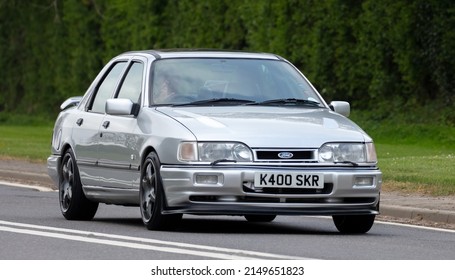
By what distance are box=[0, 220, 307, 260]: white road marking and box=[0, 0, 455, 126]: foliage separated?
20.0m

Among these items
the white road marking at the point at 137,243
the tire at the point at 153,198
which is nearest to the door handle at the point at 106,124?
the tire at the point at 153,198

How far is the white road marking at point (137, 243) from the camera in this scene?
35.7 feet

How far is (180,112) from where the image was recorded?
13.5 metres

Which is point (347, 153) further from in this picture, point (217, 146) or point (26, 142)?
point (26, 142)

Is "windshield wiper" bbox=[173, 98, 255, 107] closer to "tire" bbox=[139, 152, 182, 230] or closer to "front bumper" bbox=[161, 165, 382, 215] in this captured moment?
"tire" bbox=[139, 152, 182, 230]

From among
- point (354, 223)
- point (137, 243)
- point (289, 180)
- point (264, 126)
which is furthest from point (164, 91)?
point (137, 243)

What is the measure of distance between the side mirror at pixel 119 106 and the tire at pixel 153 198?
23.5 inches

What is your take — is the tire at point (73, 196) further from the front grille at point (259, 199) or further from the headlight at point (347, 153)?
the headlight at point (347, 153)

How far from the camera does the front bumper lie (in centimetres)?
1277

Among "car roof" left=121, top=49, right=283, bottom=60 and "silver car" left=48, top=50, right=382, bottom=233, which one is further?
"car roof" left=121, top=49, right=283, bottom=60

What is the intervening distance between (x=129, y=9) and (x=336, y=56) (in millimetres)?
10041

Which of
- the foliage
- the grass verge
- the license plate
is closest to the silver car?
the license plate
